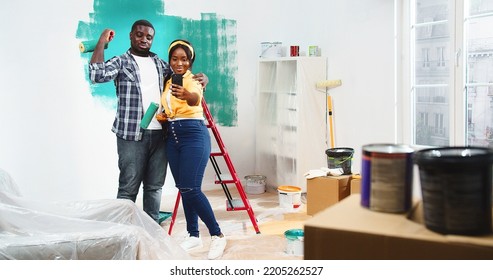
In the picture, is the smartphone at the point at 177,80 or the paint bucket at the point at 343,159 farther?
the paint bucket at the point at 343,159

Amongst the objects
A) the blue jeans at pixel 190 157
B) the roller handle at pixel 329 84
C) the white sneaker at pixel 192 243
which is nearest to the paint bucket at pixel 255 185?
the roller handle at pixel 329 84

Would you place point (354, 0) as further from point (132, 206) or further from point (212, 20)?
point (132, 206)

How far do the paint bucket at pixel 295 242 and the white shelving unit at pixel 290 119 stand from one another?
148cm

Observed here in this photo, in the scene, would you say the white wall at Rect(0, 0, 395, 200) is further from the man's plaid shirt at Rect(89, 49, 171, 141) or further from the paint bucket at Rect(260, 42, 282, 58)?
the man's plaid shirt at Rect(89, 49, 171, 141)

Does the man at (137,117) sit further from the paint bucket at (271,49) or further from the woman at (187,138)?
the paint bucket at (271,49)

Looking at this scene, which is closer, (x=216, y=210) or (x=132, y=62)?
(x=132, y=62)

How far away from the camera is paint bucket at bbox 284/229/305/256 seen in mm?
2982

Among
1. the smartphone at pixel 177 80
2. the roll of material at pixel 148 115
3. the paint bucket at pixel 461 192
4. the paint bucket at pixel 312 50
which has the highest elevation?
the paint bucket at pixel 312 50

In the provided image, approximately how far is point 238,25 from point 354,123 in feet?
4.77

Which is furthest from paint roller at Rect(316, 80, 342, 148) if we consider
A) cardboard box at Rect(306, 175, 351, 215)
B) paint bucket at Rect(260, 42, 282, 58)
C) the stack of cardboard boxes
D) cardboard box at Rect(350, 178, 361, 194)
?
→ the stack of cardboard boxes

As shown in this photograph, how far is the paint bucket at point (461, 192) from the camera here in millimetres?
954

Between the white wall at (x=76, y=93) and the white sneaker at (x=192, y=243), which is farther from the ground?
the white wall at (x=76, y=93)
